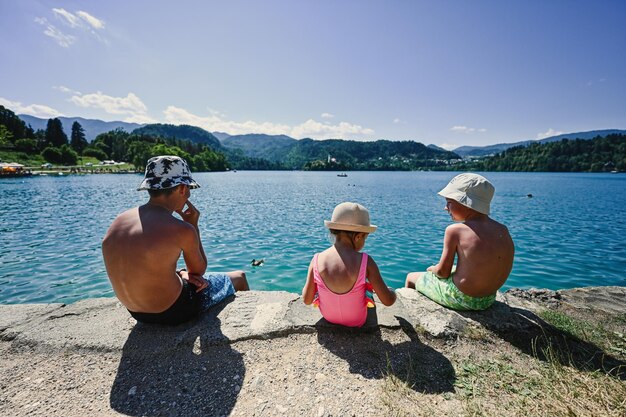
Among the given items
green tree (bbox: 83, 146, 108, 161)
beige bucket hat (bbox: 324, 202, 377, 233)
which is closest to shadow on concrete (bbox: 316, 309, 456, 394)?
beige bucket hat (bbox: 324, 202, 377, 233)

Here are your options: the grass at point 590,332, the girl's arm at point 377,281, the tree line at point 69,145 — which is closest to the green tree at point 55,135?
the tree line at point 69,145

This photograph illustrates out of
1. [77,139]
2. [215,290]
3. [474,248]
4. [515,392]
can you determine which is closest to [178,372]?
[215,290]

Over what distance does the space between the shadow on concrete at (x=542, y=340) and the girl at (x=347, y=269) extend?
1.45 m

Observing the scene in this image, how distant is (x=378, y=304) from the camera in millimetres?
4160

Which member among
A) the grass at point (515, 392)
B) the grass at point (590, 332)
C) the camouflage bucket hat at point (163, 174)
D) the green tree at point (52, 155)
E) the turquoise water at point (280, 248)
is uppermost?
the green tree at point (52, 155)

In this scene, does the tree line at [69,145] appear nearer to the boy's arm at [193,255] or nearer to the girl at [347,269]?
the boy's arm at [193,255]

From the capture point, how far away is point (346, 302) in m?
3.24

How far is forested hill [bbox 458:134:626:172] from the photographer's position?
408 ft

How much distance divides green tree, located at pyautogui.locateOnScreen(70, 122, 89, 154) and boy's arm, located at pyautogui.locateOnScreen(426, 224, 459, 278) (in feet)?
457

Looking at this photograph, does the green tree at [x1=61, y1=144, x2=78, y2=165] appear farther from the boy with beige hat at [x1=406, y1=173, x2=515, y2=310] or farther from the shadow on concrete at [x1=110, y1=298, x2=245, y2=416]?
the boy with beige hat at [x1=406, y1=173, x2=515, y2=310]

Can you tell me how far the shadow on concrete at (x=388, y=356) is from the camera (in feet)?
8.96

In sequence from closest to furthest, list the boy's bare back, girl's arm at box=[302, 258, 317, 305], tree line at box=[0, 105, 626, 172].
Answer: girl's arm at box=[302, 258, 317, 305] < the boy's bare back < tree line at box=[0, 105, 626, 172]

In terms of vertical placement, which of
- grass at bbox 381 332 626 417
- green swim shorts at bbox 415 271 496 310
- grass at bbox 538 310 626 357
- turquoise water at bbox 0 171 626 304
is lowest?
turquoise water at bbox 0 171 626 304

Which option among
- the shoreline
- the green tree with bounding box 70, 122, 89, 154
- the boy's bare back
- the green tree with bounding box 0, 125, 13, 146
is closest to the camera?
the shoreline
